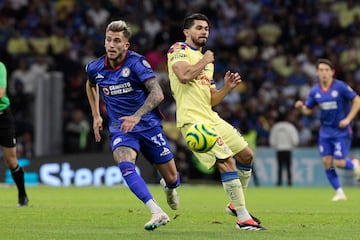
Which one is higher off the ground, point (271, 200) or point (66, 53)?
point (66, 53)

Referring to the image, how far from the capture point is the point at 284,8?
31578 millimetres

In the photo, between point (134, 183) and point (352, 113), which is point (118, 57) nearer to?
point (134, 183)

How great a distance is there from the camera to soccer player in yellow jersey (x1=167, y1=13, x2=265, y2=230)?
35.8 feet

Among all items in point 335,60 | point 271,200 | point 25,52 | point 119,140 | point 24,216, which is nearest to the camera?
point 119,140

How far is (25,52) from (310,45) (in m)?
9.10

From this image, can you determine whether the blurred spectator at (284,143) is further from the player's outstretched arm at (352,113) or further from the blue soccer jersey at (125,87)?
the blue soccer jersey at (125,87)

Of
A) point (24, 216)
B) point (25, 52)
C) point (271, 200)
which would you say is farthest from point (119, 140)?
point (25, 52)

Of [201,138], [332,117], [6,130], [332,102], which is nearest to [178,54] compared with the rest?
[201,138]

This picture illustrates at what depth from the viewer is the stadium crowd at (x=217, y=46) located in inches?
1063

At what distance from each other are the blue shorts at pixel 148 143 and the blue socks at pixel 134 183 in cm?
32

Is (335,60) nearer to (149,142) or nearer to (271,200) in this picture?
(271,200)

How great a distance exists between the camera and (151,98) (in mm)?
10734

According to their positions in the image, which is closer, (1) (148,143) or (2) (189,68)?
(2) (189,68)

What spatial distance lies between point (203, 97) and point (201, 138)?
0.80 metres
